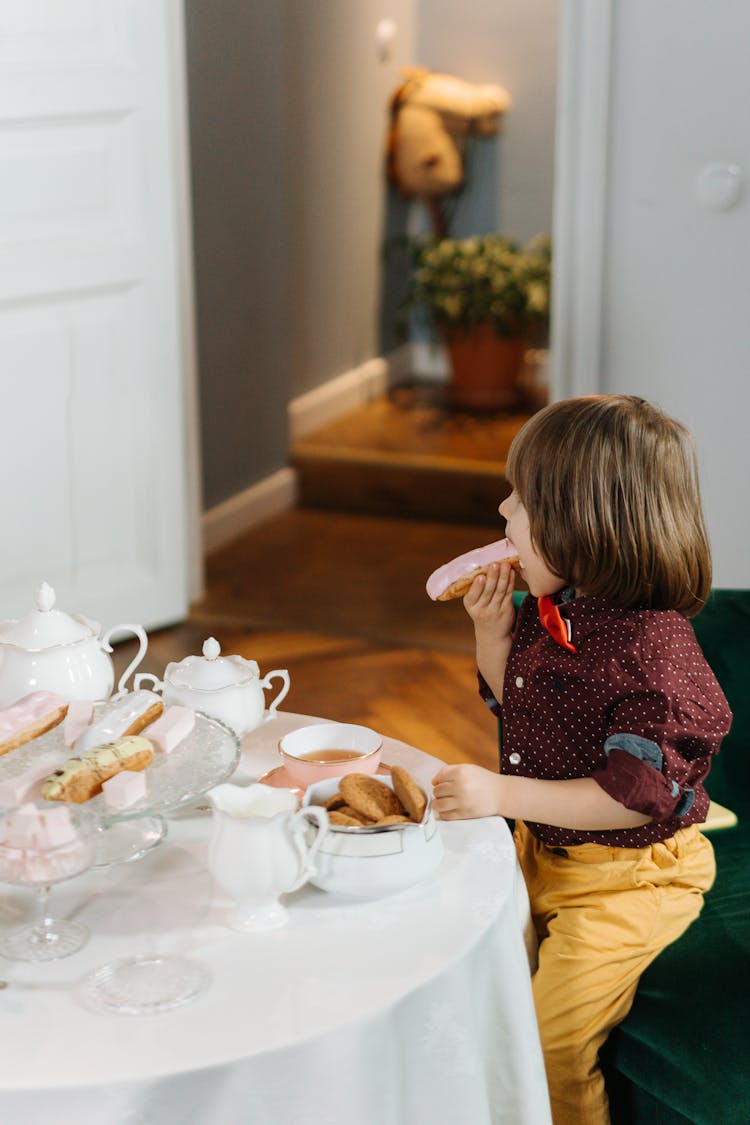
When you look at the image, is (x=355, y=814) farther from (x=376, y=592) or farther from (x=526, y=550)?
(x=376, y=592)

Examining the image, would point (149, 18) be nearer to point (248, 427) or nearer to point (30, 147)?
point (30, 147)

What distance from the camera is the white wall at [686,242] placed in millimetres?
3037

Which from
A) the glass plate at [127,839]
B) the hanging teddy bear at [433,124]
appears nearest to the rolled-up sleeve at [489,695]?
the glass plate at [127,839]

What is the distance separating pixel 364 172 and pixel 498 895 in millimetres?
4394

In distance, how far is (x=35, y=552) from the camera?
Result: 3.38 m

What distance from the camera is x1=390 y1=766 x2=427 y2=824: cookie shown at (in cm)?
136

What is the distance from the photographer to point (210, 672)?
5.11 ft

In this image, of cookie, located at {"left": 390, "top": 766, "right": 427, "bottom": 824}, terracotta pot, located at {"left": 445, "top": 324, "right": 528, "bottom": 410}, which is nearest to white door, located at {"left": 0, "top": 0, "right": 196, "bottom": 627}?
terracotta pot, located at {"left": 445, "top": 324, "right": 528, "bottom": 410}

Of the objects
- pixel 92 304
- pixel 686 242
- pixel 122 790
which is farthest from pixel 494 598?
pixel 92 304

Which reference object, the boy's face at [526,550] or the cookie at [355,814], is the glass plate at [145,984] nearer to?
the cookie at [355,814]

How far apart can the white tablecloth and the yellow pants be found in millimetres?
162

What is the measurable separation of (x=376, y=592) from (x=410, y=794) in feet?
8.67

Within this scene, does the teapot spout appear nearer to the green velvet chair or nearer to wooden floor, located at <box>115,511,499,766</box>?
the green velvet chair

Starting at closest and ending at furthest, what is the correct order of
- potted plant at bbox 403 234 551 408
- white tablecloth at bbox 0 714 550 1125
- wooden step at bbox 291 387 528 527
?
white tablecloth at bbox 0 714 550 1125 → wooden step at bbox 291 387 528 527 → potted plant at bbox 403 234 551 408
